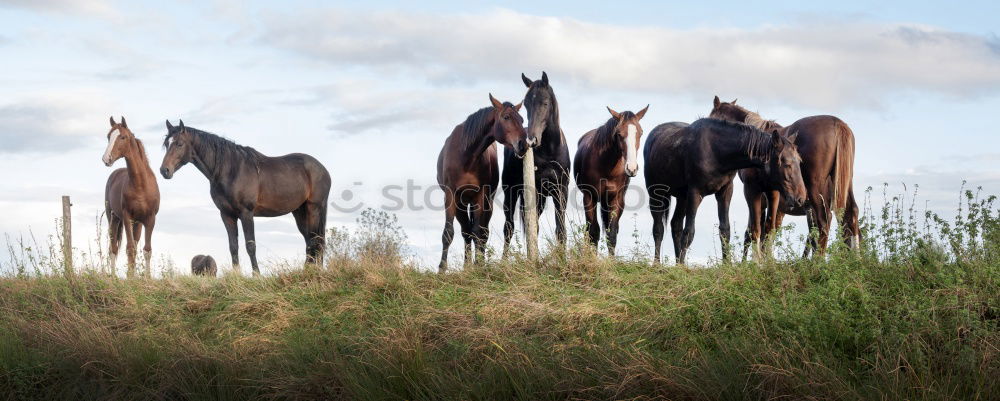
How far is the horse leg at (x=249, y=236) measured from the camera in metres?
14.5

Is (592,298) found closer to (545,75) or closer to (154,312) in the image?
(545,75)

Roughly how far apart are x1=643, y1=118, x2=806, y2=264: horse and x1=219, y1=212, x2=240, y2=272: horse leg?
21.9ft

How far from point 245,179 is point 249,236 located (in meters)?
1.05

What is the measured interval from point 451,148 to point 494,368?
259 inches

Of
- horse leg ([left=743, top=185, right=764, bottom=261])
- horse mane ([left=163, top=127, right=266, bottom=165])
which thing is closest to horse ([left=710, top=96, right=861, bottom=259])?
horse leg ([left=743, top=185, right=764, bottom=261])

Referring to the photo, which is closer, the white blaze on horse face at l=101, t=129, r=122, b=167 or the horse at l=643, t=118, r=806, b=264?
the horse at l=643, t=118, r=806, b=264

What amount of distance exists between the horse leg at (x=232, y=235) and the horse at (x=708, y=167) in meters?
6.66

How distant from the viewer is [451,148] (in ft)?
41.4

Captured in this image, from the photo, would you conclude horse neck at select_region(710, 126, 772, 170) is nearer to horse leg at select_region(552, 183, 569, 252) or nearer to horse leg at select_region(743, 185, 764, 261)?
horse leg at select_region(743, 185, 764, 261)

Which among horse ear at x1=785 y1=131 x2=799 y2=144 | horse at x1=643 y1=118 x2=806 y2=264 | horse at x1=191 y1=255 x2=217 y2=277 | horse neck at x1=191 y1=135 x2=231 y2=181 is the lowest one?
horse at x1=191 y1=255 x2=217 y2=277

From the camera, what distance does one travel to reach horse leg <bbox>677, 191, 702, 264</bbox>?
37.1 feet

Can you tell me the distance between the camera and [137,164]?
16359 mm

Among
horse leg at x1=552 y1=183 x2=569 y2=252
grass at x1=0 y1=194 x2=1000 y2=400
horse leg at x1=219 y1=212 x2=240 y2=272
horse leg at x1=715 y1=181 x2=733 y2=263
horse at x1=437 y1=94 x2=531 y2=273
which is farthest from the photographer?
horse leg at x1=219 y1=212 x2=240 y2=272

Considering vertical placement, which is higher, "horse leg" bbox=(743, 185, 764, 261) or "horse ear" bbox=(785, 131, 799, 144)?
"horse ear" bbox=(785, 131, 799, 144)
